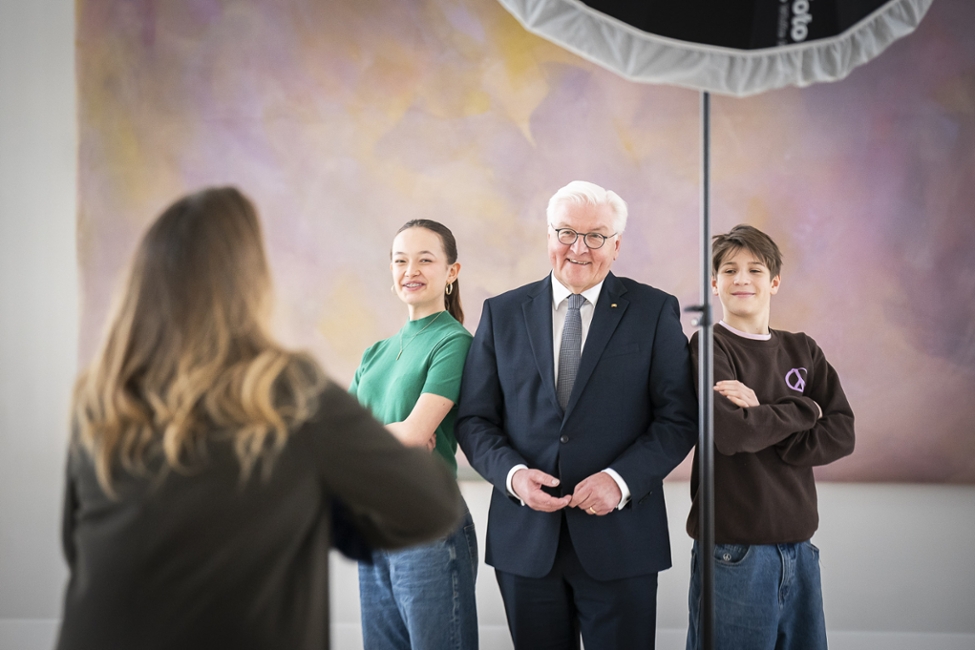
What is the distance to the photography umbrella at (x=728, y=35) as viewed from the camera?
1.44 metres

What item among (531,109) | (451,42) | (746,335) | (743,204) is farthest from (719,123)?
(746,335)

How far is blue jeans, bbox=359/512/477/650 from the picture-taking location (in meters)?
2.04

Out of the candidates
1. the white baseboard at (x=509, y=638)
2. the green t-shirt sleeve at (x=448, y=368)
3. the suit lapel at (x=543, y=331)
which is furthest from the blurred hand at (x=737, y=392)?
the white baseboard at (x=509, y=638)

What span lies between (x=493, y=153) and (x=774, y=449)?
1800 millimetres

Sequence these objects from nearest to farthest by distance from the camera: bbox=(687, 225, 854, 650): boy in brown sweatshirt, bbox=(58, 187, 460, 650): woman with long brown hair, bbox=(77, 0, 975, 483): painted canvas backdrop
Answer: bbox=(58, 187, 460, 650): woman with long brown hair < bbox=(687, 225, 854, 650): boy in brown sweatshirt < bbox=(77, 0, 975, 483): painted canvas backdrop

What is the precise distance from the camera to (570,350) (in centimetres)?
207

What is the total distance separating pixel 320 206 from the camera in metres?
3.41

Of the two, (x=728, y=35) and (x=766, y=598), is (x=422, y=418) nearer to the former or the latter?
(x=766, y=598)

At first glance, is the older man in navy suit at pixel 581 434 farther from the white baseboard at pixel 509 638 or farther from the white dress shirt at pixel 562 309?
the white baseboard at pixel 509 638

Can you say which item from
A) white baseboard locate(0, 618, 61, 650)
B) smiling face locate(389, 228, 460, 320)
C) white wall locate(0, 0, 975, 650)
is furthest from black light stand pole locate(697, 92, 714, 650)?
white baseboard locate(0, 618, 61, 650)

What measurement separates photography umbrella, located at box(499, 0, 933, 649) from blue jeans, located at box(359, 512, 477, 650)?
1302 mm

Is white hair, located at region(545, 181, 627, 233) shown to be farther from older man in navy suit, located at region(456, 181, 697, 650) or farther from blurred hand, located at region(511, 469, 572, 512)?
blurred hand, located at region(511, 469, 572, 512)

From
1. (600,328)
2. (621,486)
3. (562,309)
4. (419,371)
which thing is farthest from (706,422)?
(419,371)

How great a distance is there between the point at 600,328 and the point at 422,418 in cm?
53
